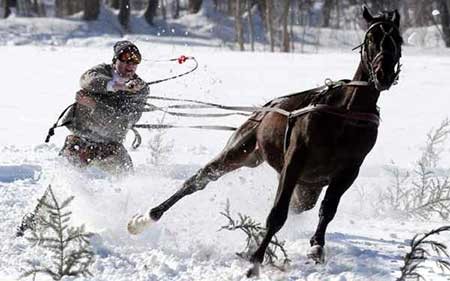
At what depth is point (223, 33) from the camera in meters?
30.3

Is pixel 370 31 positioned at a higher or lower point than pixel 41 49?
higher

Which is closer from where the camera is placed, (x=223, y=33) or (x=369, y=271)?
(x=369, y=271)

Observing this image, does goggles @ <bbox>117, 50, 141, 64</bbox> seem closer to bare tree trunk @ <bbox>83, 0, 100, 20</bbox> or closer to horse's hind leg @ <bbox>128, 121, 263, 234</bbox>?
horse's hind leg @ <bbox>128, 121, 263, 234</bbox>

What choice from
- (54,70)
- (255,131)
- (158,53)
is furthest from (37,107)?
(255,131)

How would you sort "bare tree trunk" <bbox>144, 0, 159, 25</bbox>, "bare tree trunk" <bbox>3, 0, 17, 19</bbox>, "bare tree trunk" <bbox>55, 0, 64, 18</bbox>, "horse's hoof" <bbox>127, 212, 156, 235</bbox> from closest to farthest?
"horse's hoof" <bbox>127, 212, 156, 235</bbox>, "bare tree trunk" <bbox>3, 0, 17, 19</bbox>, "bare tree trunk" <bbox>144, 0, 159, 25</bbox>, "bare tree trunk" <bbox>55, 0, 64, 18</bbox>

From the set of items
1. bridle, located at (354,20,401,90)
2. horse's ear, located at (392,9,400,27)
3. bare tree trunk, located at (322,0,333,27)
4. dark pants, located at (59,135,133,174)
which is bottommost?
bare tree trunk, located at (322,0,333,27)

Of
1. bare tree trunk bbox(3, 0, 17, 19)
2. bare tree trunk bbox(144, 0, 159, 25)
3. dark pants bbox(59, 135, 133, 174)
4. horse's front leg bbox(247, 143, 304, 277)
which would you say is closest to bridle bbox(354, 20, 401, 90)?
horse's front leg bbox(247, 143, 304, 277)

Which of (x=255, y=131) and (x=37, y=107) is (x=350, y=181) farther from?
(x=37, y=107)

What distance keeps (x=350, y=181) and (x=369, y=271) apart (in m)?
0.62

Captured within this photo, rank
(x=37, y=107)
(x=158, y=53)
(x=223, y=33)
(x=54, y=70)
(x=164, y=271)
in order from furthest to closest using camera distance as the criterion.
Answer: (x=223, y=33) → (x=158, y=53) → (x=54, y=70) → (x=37, y=107) → (x=164, y=271)

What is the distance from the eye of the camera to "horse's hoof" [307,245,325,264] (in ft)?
15.5

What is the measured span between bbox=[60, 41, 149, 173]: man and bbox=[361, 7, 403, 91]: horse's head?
2099mm

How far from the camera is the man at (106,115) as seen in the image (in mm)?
6324

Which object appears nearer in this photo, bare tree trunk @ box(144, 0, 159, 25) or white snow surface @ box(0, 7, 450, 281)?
white snow surface @ box(0, 7, 450, 281)
